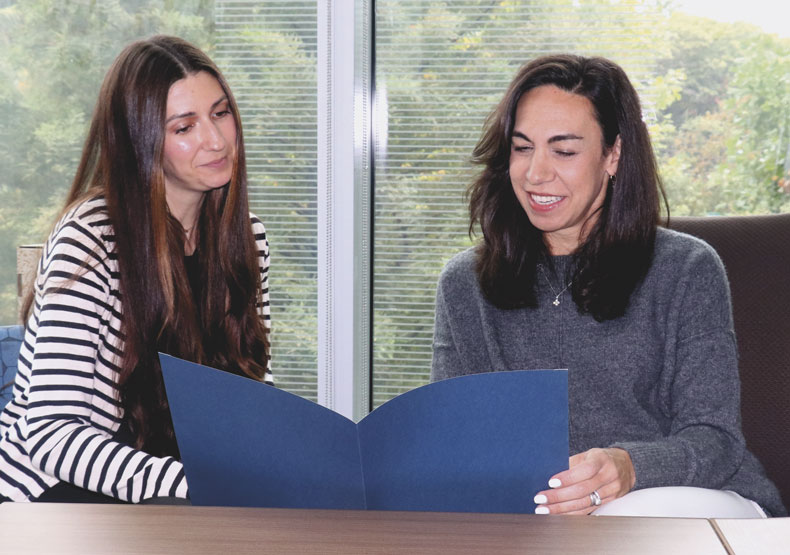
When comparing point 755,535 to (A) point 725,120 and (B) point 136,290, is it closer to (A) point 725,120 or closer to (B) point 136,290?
(B) point 136,290

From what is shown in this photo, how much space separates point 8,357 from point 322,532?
4.45 feet

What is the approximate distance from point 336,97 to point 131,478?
1.60m

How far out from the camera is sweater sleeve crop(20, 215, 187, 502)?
1078 millimetres

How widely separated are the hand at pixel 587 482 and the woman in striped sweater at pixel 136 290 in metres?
0.45

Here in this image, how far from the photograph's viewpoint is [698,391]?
1.27 m

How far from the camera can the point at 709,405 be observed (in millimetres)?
1257

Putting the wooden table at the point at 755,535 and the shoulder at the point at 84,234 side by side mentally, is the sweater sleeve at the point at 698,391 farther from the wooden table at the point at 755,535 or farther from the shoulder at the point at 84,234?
the shoulder at the point at 84,234

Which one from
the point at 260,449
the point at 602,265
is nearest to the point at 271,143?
the point at 602,265

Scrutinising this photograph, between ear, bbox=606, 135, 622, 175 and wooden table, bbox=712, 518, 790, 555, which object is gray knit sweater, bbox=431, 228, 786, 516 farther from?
wooden table, bbox=712, 518, 790, 555

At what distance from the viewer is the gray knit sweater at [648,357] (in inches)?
48.7

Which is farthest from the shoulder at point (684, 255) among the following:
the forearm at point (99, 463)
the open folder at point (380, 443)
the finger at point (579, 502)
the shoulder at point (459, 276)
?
the forearm at point (99, 463)

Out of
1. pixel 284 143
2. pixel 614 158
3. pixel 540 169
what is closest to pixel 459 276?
pixel 540 169

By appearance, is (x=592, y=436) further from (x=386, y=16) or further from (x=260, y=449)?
(x=386, y=16)

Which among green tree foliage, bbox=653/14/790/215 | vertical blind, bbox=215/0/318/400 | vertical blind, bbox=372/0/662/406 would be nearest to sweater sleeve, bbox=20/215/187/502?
vertical blind, bbox=215/0/318/400
